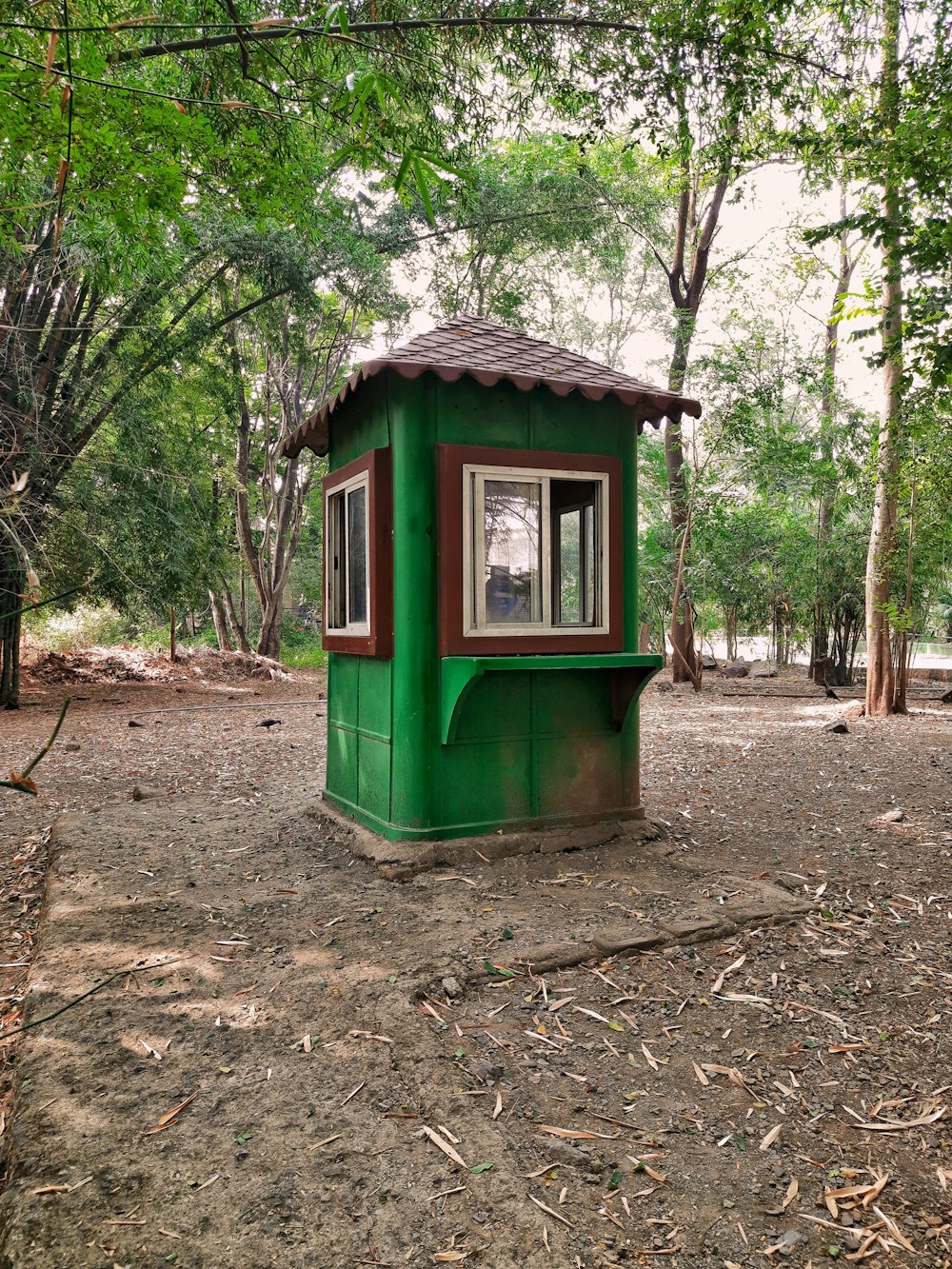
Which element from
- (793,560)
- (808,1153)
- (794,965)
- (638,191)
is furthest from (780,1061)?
(638,191)

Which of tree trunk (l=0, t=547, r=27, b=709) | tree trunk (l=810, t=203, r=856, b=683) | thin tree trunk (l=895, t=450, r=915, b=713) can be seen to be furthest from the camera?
tree trunk (l=810, t=203, r=856, b=683)

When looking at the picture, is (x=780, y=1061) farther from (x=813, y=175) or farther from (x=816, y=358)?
(x=816, y=358)

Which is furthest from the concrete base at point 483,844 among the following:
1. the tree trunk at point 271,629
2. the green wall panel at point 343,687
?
the tree trunk at point 271,629

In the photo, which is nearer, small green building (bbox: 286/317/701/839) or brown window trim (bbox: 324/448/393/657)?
small green building (bbox: 286/317/701/839)

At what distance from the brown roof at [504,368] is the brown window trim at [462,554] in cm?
38

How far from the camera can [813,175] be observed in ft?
28.3

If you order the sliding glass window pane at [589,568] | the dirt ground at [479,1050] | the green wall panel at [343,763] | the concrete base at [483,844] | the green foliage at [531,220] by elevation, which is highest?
the green foliage at [531,220]

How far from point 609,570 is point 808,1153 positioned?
324cm

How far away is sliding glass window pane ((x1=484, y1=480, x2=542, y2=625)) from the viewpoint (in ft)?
15.4

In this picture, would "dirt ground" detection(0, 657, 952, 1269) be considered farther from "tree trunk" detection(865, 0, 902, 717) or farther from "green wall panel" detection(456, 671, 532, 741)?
"tree trunk" detection(865, 0, 902, 717)

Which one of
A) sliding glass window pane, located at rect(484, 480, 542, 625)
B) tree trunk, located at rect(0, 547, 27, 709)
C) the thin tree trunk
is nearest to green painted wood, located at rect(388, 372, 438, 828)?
sliding glass window pane, located at rect(484, 480, 542, 625)

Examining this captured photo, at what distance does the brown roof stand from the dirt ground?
2.68 meters

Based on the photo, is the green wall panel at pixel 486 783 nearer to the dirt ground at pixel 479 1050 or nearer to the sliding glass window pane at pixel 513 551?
the dirt ground at pixel 479 1050

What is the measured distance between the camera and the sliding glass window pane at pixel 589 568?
494 cm
